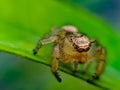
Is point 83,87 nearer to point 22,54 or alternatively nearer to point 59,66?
point 59,66

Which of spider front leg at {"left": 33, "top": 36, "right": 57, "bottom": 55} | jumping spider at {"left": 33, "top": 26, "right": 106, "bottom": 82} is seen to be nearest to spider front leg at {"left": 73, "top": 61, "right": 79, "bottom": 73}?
jumping spider at {"left": 33, "top": 26, "right": 106, "bottom": 82}

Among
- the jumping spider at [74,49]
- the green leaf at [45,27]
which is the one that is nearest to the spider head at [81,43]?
the jumping spider at [74,49]

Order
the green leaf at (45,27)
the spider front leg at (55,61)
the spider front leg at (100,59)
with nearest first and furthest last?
the green leaf at (45,27), the spider front leg at (55,61), the spider front leg at (100,59)

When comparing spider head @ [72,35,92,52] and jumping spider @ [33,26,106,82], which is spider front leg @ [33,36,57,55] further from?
spider head @ [72,35,92,52]

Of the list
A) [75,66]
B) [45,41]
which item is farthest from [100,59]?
[45,41]

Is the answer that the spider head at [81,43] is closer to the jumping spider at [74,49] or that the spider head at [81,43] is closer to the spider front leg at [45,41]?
the jumping spider at [74,49]

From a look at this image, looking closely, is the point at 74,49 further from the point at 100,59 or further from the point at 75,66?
the point at 100,59
